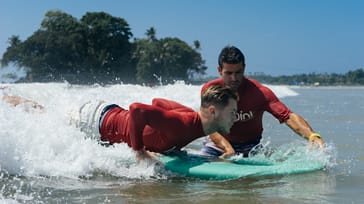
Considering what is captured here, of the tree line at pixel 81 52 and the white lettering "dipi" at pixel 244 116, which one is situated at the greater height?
the tree line at pixel 81 52

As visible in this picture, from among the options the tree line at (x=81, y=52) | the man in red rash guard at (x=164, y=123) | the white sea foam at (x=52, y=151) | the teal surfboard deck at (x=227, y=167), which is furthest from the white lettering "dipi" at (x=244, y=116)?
the tree line at (x=81, y=52)

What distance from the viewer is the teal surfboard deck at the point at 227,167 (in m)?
4.71

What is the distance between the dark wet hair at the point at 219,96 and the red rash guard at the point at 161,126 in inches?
10.4

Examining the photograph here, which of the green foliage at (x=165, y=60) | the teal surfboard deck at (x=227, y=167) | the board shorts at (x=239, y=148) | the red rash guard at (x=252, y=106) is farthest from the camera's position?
the green foliage at (x=165, y=60)

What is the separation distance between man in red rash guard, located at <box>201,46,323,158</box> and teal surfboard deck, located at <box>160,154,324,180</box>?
267 mm

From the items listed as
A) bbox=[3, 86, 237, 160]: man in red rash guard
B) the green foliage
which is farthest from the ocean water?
the green foliage

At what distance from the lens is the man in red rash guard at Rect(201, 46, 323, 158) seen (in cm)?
509

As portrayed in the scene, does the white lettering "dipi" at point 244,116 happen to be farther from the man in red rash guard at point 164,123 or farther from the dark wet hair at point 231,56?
the man in red rash guard at point 164,123

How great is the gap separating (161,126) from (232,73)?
1027 millimetres

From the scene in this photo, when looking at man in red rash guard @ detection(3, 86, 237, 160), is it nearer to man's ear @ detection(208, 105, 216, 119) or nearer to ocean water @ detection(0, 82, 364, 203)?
man's ear @ detection(208, 105, 216, 119)

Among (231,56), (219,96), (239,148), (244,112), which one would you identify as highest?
(231,56)

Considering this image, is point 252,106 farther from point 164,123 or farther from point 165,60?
point 165,60

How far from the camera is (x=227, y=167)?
4828mm

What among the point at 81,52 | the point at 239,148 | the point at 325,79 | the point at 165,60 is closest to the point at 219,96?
the point at 239,148
